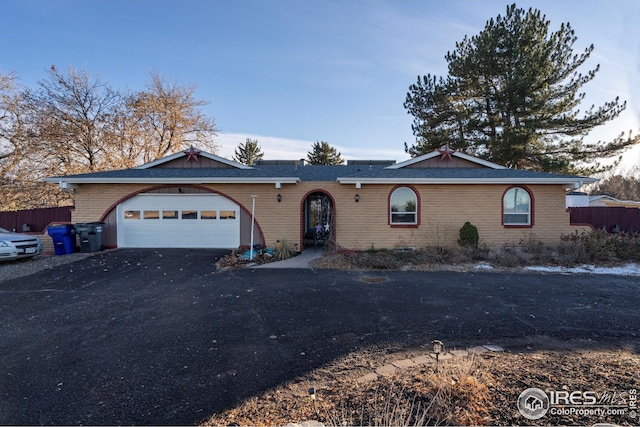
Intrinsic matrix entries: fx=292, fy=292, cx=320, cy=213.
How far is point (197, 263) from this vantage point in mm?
9055

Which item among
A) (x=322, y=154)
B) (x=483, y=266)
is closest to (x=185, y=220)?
(x=483, y=266)

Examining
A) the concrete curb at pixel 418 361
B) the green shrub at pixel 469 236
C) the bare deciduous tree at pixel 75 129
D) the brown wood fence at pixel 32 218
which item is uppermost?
the bare deciduous tree at pixel 75 129

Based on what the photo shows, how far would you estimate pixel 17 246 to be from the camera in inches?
361

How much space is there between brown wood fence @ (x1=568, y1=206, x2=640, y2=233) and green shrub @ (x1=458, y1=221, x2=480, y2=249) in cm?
754

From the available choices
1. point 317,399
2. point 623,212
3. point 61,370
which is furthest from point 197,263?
point 623,212

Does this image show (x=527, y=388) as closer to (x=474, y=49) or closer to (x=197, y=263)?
(x=197, y=263)

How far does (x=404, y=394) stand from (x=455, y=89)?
1942 cm

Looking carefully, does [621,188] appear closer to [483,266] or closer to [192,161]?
[483,266]

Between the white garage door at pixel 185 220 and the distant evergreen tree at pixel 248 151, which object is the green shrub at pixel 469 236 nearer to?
the white garage door at pixel 185 220

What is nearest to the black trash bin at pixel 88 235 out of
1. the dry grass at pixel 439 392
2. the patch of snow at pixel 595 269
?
the dry grass at pixel 439 392

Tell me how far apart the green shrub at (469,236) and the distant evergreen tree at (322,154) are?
82.1 feet

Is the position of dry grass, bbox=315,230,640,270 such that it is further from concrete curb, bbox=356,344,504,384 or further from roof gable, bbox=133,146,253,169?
roof gable, bbox=133,146,253,169

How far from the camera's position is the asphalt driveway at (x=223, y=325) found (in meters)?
2.83

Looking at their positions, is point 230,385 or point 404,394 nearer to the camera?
point 404,394
